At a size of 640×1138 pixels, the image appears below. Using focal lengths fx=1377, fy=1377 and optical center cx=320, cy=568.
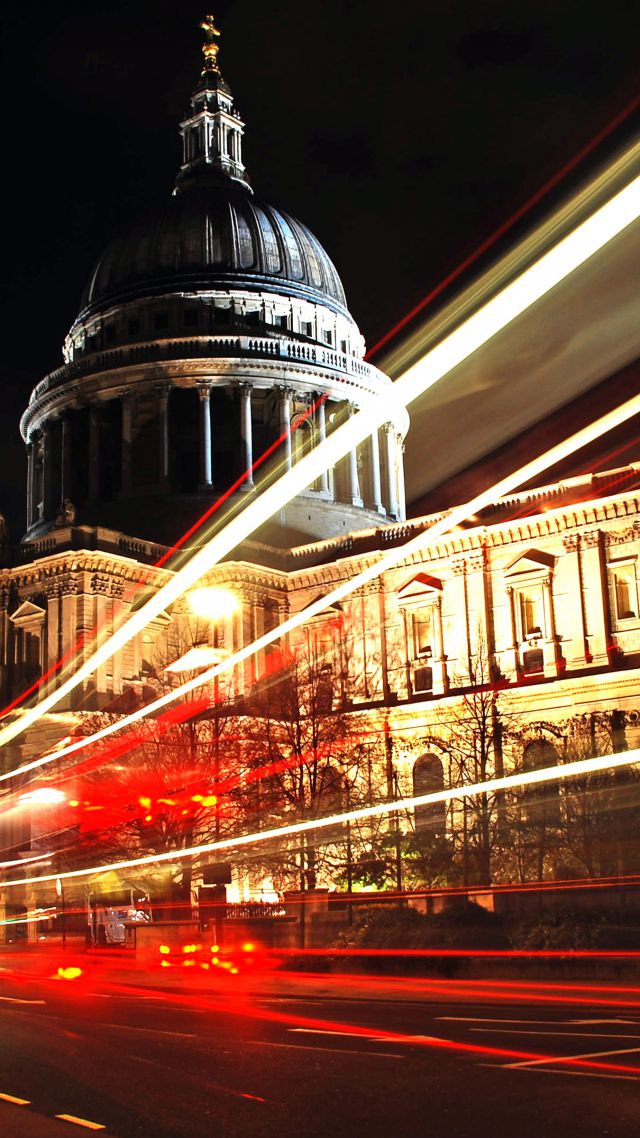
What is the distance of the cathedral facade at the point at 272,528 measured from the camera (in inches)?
2393

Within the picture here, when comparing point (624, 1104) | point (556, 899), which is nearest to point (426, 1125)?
point (624, 1104)

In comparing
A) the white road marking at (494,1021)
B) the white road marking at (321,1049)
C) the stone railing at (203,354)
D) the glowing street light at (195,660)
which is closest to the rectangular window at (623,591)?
the glowing street light at (195,660)

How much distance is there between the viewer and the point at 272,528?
8125 cm

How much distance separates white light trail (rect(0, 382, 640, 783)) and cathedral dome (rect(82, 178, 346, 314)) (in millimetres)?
32332

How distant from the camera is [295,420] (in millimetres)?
88312

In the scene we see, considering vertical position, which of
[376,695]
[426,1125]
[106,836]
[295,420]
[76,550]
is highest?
[295,420]

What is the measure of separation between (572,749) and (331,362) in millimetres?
43250

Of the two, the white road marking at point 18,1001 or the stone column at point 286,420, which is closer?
the white road marking at point 18,1001

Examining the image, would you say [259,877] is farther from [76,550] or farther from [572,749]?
[76,550]

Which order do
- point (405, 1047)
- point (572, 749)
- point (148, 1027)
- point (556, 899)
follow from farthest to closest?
point (572, 749), point (556, 899), point (148, 1027), point (405, 1047)

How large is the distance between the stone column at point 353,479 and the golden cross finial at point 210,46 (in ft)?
117

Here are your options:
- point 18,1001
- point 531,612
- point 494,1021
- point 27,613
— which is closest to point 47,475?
point 27,613

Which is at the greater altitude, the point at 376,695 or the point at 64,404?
the point at 64,404

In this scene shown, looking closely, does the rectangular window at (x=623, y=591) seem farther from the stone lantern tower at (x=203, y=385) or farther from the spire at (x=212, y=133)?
the spire at (x=212, y=133)
